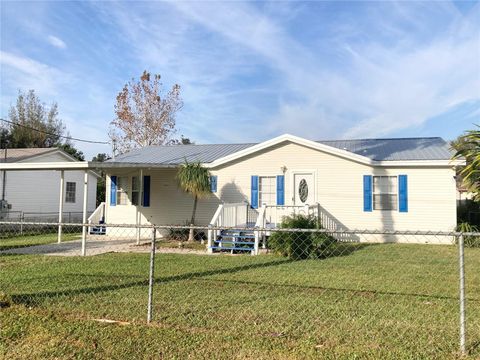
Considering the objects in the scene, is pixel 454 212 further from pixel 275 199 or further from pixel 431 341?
pixel 431 341

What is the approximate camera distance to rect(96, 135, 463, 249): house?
Result: 1308 centimetres

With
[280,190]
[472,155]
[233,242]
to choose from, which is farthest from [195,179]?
[472,155]

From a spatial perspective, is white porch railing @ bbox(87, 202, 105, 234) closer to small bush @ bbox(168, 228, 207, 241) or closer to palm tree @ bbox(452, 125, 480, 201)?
small bush @ bbox(168, 228, 207, 241)

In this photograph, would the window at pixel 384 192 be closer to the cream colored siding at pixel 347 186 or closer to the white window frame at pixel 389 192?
the white window frame at pixel 389 192

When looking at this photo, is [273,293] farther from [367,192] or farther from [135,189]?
[135,189]

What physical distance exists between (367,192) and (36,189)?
17.7 m

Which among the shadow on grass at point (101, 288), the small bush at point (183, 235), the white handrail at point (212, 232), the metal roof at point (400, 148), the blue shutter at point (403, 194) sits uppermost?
the metal roof at point (400, 148)

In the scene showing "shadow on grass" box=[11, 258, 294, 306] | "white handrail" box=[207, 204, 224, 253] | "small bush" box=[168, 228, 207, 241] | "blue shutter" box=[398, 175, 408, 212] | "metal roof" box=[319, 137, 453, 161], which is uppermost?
"metal roof" box=[319, 137, 453, 161]

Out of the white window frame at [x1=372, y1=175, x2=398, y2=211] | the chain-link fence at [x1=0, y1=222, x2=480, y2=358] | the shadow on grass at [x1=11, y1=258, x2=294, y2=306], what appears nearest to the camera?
the chain-link fence at [x1=0, y1=222, x2=480, y2=358]

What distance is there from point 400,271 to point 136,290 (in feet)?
16.9

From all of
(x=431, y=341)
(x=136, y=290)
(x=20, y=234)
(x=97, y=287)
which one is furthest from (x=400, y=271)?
(x=20, y=234)

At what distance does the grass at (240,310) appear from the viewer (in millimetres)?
3973

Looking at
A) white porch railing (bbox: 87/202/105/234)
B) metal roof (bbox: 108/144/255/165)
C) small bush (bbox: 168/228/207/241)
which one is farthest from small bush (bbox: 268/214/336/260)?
white porch railing (bbox: 87/202/105/234)

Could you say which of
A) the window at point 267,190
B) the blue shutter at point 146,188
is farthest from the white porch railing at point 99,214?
the window at point 267,190
